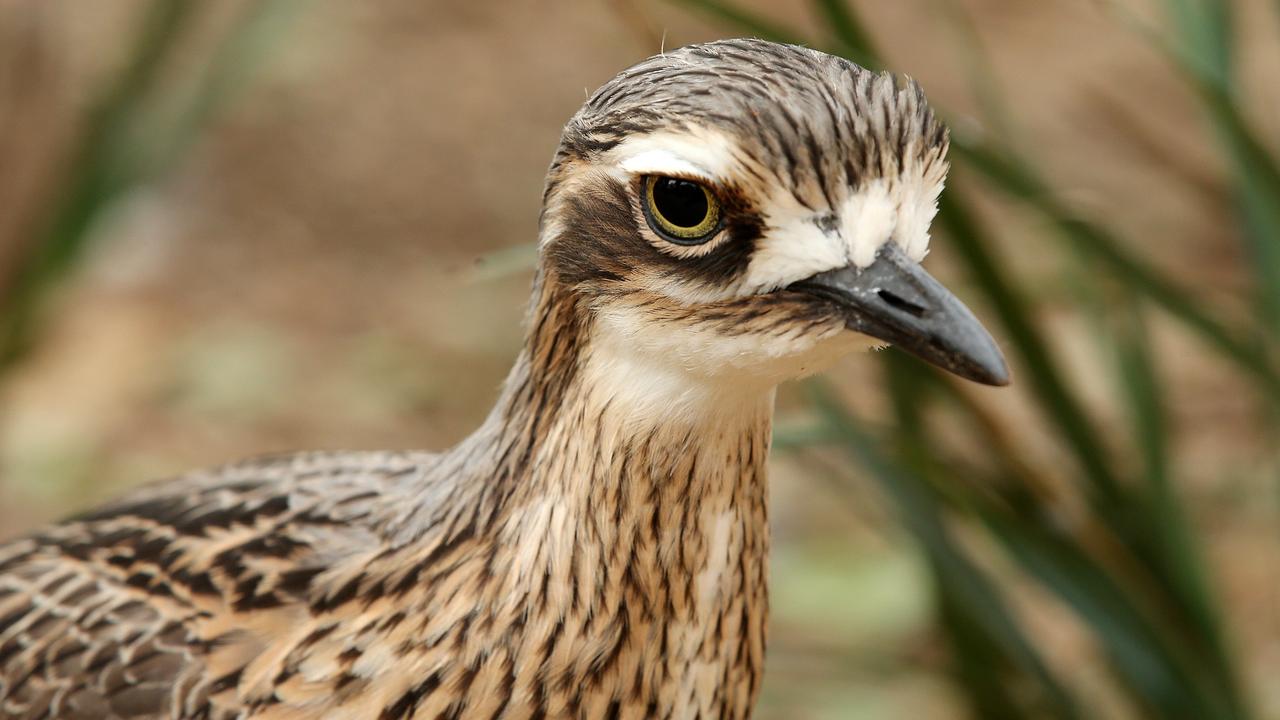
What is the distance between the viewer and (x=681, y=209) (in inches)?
70.1

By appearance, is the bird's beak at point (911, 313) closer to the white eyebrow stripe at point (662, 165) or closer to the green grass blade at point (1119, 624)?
the white eyebrow stripe at point (662, 165)

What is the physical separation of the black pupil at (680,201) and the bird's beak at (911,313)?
0.45 ft

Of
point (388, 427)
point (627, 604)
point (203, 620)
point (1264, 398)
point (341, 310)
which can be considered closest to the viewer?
point (627, 604)

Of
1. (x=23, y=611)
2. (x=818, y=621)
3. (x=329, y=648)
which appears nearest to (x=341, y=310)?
(x=818, y=621)

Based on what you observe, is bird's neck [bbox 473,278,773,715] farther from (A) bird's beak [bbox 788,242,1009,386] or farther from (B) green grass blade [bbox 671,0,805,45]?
(B) green grass blade [bbox 671,0,805,45]

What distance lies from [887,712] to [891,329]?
2642 millimetres

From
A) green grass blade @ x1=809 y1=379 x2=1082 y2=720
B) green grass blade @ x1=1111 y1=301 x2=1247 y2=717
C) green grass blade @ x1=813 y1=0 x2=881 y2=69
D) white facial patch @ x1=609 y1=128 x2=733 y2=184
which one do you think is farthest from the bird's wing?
green grass blade @ x1=1111 y1=301 x2=1247 y2=717

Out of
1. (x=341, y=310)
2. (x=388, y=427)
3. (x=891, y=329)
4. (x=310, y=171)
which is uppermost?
(x=310, y=171)

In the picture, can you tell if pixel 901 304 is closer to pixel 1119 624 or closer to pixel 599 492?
Result: pixel 599 492

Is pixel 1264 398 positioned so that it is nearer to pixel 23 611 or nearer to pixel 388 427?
pixel 23 611

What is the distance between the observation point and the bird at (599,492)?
1.75m

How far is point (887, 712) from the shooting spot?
13.7 ft

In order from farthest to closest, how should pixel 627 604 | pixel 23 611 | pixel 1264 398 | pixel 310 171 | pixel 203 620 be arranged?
1. pixel 310 171
2. pixel 1264 398
3. pixel 23 611
4. pixel 203 620
5. pixel 627 604

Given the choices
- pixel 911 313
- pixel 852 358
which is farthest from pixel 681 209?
pixel 852 358
